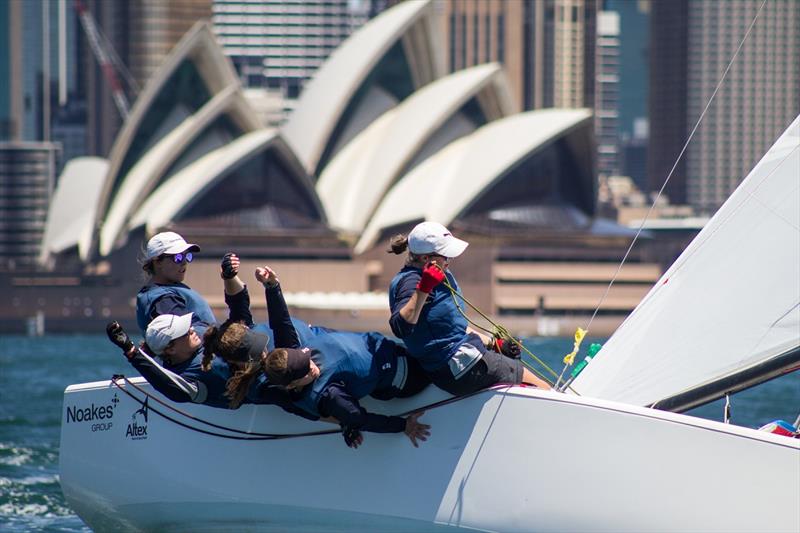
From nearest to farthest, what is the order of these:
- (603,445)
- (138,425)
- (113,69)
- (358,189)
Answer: (603,445), (138,425), (358,189), (113,69)

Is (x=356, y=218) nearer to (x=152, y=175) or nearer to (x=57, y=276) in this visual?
(x=152, y=175)

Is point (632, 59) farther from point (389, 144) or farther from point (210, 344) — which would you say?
point (210, 344)

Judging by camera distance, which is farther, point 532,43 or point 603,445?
point 532,43

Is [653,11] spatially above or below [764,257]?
above

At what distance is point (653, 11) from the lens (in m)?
138

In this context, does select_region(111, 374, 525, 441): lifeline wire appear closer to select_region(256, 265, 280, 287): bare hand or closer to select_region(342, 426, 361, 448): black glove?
select_region(342, 426, 361, 448): black glove

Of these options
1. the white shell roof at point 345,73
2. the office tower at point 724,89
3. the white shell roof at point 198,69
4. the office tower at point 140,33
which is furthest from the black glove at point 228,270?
the office tower at point 724,89

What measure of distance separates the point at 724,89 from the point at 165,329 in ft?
424

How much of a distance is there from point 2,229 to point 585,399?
9520 centimetres

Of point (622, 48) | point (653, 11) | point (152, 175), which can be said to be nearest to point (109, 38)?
point (653, 11)

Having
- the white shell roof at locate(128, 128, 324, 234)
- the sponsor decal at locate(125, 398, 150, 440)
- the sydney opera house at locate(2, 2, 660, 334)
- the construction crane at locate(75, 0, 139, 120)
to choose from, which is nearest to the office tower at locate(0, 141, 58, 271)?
the construction crane at locate(75, 0, 139, 120)

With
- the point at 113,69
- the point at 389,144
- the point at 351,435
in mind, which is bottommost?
the point at 351,435

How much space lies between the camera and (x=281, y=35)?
146m

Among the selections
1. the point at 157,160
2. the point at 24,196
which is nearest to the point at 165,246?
the point at 157,160
